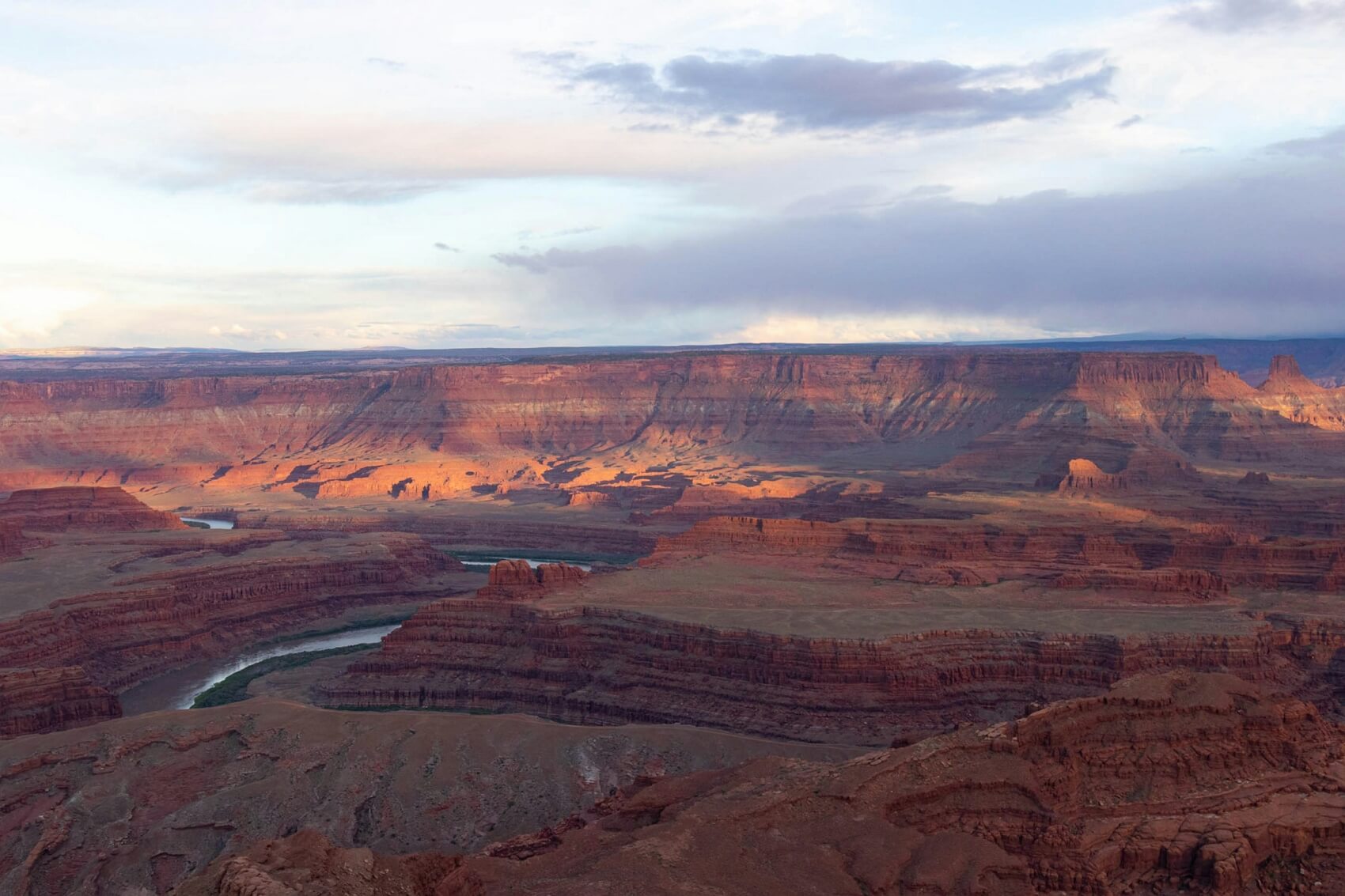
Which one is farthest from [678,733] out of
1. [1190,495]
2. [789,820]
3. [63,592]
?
[1190,495]

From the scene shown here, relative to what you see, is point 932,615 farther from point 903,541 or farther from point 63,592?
point 63,592

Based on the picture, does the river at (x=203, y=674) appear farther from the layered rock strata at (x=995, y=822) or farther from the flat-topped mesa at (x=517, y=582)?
the layered rock strata at (x=995, y=822)

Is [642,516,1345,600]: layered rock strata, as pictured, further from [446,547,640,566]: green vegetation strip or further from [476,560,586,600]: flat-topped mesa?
[446,547,640,566]: green vegetation strip

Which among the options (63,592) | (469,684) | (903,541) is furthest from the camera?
(903,541)

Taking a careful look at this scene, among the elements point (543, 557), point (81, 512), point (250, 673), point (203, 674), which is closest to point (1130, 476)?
point (543, 557)

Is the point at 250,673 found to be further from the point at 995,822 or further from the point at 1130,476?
the point at 1130,476

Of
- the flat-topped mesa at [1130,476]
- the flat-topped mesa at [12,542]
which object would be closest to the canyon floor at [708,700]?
the flat-topped mesa at [12,542]
